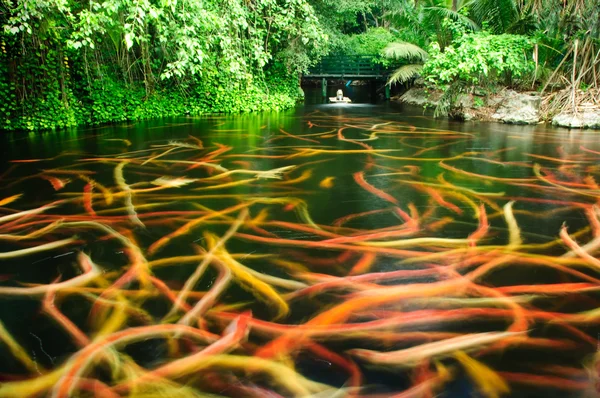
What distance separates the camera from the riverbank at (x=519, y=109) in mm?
7363

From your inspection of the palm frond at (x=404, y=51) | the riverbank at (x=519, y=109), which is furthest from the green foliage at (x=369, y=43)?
the riverbank at (x=519, y=109)

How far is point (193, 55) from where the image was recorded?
660cm

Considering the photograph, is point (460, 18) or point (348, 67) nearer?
point (460, 18)

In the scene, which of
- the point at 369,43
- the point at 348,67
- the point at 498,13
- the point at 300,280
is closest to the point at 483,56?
the point at 498,13

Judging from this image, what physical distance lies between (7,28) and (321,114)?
5614mm

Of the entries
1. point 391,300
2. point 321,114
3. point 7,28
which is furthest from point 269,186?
point 321,114

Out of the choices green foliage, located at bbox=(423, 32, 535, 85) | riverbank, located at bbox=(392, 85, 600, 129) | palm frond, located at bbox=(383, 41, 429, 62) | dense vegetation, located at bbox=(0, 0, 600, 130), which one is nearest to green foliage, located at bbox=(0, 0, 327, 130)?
dense vegetation, located at bbox=(0, 0, 600, 130)

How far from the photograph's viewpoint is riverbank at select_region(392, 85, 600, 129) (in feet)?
24.2

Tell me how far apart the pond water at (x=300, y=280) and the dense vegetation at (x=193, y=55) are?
2.74m

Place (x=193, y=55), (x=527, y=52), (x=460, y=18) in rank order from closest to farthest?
(x=193, y=55) → (x=527, y=52) → (x=460, y=18)

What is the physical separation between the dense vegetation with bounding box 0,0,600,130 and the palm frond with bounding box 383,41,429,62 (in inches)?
54.1

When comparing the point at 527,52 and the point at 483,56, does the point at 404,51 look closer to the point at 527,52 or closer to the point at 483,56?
the point at 527,52

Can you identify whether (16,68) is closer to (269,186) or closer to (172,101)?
(172,101)

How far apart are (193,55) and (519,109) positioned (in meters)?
5.40
